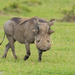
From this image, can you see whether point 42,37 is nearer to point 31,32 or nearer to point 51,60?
point 31,32

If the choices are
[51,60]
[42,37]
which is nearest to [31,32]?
[42,37]

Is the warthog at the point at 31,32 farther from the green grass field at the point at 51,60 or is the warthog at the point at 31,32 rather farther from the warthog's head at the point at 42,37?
the green grass field at the point at 51,60

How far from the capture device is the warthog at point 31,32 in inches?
254

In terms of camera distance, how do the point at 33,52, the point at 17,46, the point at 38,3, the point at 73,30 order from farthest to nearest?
the point at 38,3
the point at 73,30
the point at 17,46
the point at 33,52

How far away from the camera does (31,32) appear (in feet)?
23.3

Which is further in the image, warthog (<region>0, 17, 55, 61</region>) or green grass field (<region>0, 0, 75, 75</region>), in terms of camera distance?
warthog (<region>0, 17, 55, 61</region>)

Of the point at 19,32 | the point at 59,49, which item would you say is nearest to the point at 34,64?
the point at 19,32

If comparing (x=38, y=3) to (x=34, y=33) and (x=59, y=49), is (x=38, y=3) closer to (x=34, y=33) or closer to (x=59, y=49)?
(x=59, y=49)

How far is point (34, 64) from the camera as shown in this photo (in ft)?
22.1

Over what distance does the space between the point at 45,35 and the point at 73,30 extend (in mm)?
6879

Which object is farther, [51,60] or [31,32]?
[51,60]

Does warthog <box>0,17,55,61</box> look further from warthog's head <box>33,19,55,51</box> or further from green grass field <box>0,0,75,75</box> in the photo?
green grass field <box>0,0,75,75</box>

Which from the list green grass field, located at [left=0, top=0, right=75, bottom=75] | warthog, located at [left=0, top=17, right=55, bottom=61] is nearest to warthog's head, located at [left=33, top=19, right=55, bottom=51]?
warthog, located at [left=0, top=17, right=55, bottom=61]

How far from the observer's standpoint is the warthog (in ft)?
21.1
